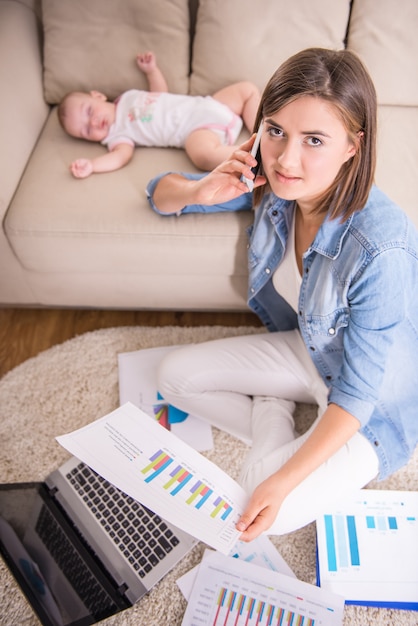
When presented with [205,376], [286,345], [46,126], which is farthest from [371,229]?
[46,126]

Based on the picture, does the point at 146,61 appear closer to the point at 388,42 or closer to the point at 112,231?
the point at 112,231

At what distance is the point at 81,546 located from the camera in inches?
46.6

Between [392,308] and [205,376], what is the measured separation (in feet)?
1.88

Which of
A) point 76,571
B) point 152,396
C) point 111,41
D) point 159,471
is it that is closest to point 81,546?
point 76,571

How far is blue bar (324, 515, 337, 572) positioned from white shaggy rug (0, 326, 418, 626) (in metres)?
0.05

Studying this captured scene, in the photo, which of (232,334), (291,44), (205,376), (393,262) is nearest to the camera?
(393,262)

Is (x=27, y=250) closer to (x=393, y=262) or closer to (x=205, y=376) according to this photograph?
(x=205, y=376)

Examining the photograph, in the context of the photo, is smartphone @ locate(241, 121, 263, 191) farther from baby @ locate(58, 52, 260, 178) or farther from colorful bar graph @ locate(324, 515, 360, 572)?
colorful bar graph @ locate(324, 515, 360, 572)

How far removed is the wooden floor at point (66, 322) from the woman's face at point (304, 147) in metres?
0.84

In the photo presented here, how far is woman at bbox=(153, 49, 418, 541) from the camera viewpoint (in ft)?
2.95

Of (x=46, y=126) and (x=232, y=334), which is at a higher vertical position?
(x=46, y=126)

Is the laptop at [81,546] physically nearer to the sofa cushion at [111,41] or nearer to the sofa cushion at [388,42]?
the sofa cushion at [111,41]

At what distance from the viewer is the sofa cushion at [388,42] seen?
5.13 feet

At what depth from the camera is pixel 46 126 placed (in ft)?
5.67
